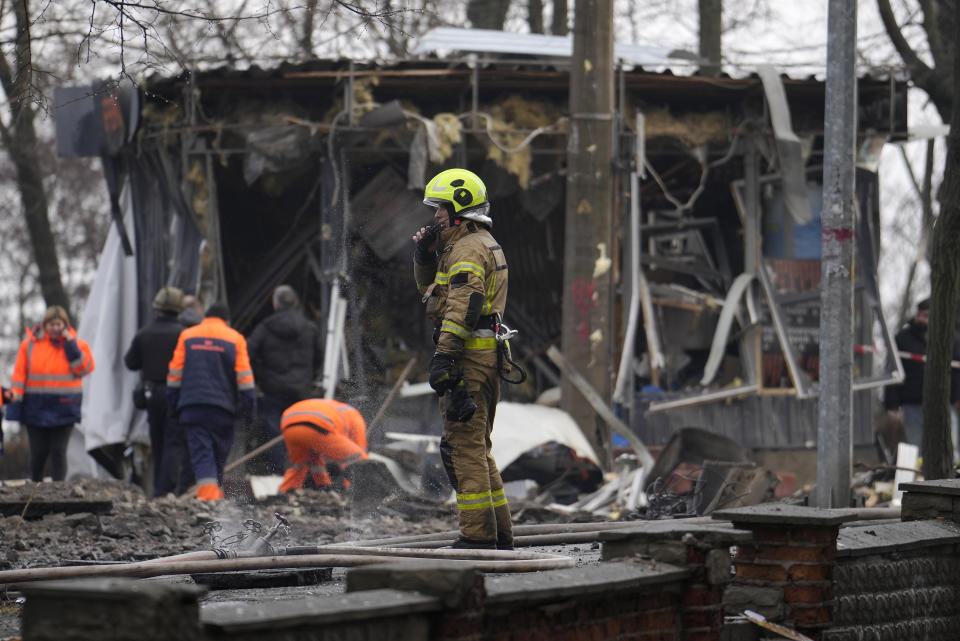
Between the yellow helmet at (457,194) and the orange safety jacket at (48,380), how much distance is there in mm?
7332

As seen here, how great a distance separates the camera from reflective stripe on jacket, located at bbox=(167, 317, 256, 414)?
44.8 feet

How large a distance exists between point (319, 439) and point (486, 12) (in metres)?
13.5

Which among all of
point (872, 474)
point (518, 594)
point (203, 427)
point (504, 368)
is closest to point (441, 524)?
point (203, 427)

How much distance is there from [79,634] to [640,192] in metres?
15.1

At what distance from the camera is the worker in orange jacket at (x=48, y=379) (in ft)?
48.0

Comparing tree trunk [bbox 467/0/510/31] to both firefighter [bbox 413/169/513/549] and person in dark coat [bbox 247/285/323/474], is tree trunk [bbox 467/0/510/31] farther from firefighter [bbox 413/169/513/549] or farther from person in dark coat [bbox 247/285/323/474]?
firefighter [bbox 413/169/513/549]

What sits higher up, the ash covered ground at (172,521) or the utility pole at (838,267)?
the utility pole at (838,267)

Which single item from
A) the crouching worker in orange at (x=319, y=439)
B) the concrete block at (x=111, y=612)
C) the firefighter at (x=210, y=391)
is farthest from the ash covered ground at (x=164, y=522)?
the concrete block at (x=111, y=612)

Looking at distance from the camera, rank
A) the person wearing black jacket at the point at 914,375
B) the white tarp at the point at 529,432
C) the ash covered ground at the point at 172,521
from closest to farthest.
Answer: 1. the ash covered ground at the point at 172,521
2. the white tarp at the point at 529,432
3. the person wearing black jacket at the point at 914,375

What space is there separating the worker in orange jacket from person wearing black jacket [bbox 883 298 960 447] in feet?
30.3

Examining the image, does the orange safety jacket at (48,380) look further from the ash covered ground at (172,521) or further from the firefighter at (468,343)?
the firefighter at (468,343)

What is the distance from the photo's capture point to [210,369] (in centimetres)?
1370

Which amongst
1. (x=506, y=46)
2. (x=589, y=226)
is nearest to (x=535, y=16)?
(x=506, y=46)

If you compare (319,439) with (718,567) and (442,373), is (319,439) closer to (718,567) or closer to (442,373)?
(442,373)
